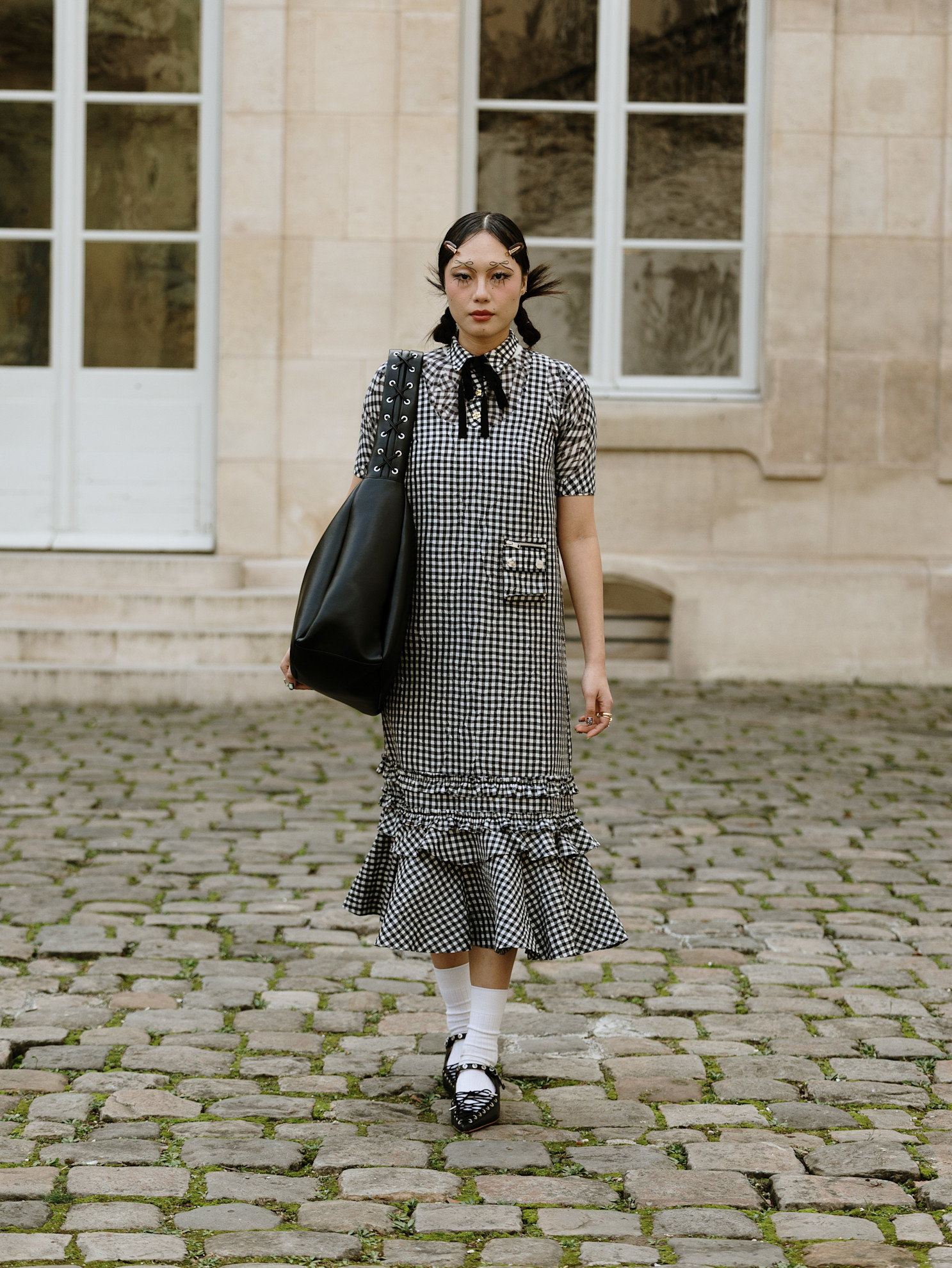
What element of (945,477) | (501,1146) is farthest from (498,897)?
(945,477)

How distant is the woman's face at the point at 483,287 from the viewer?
337cm

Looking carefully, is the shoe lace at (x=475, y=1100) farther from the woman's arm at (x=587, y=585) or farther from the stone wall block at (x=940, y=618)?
the stone wall block at (x=940, y=618)

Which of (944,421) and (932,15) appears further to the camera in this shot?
(944,421)

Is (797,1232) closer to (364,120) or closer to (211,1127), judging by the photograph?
(211,1127)

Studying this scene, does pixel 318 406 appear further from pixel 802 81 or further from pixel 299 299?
pixel 802 81

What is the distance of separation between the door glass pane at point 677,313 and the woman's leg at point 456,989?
6.93 metres

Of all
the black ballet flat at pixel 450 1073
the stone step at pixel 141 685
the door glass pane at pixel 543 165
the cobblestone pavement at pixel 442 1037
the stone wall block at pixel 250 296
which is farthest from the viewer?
the door glass pane at pixel 543 165

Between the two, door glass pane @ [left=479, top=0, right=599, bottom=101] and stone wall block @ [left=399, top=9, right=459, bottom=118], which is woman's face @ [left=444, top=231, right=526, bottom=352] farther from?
door glass pane @ [left=479, top=0, right=599, bottom=101]

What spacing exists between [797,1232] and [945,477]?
291 inches

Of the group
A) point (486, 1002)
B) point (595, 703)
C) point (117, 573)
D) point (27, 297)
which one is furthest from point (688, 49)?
point (486, 1002)

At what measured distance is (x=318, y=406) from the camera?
9609 millimetres

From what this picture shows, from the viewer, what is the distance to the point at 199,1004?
4000 mm

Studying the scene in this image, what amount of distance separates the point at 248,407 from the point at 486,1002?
6.65 m

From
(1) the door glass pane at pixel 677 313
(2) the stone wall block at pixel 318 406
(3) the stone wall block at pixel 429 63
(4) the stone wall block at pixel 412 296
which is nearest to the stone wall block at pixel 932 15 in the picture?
(1) the door glass pane at pixel 677 313
